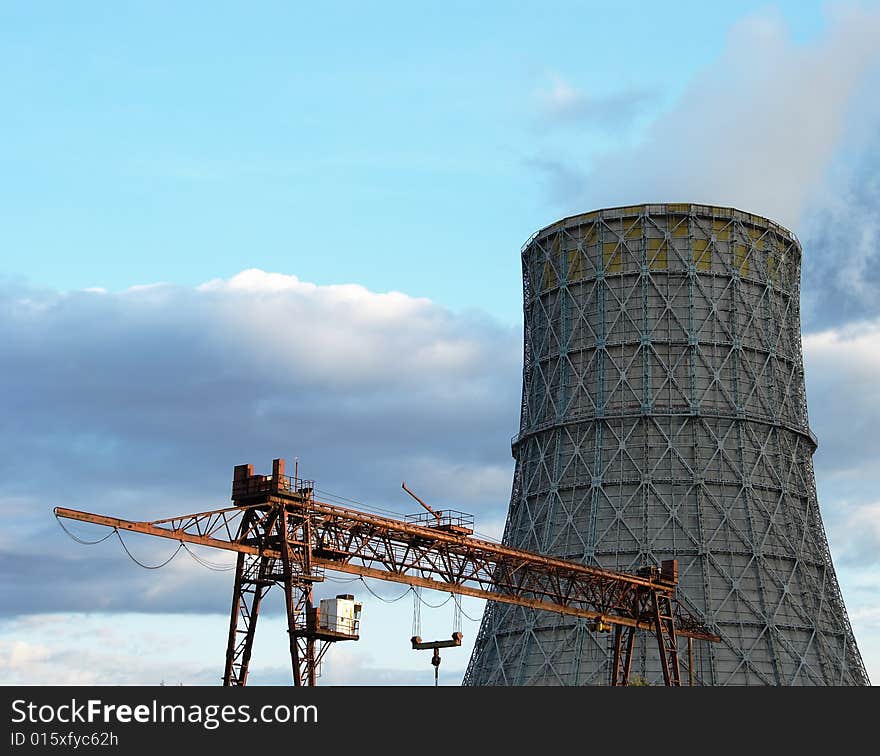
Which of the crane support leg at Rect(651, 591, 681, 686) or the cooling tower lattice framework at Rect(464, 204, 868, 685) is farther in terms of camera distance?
the cooling tower lattice framework at Rect(464, 204, 868, 685)

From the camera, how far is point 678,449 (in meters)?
88.6

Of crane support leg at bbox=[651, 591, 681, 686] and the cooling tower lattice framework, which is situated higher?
the cooling tower lattice framework

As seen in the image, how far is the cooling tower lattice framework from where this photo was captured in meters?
86.5

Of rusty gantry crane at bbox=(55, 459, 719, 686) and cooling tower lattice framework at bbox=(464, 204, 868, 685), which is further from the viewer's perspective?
cooling tower lattice framework at bbox=(464, 204, 868, 685)

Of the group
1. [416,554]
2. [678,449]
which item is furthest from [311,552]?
[678,449]

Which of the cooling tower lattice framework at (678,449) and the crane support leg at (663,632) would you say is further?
the cooling tower lattice framework at (678,449)

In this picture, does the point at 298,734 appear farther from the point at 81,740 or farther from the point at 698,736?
the point at 698,736

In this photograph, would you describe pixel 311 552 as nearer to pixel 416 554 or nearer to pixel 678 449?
pixel 416 554

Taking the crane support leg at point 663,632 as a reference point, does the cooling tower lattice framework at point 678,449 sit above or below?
above

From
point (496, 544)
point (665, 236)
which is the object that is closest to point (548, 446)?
point (665, 236)

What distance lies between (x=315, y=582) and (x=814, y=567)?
141ft

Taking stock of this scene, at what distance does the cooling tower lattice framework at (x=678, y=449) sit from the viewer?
86.5 metres

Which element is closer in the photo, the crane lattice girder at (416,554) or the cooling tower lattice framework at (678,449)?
the crane lattice girder at (416,554)

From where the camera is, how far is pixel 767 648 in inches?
3381
